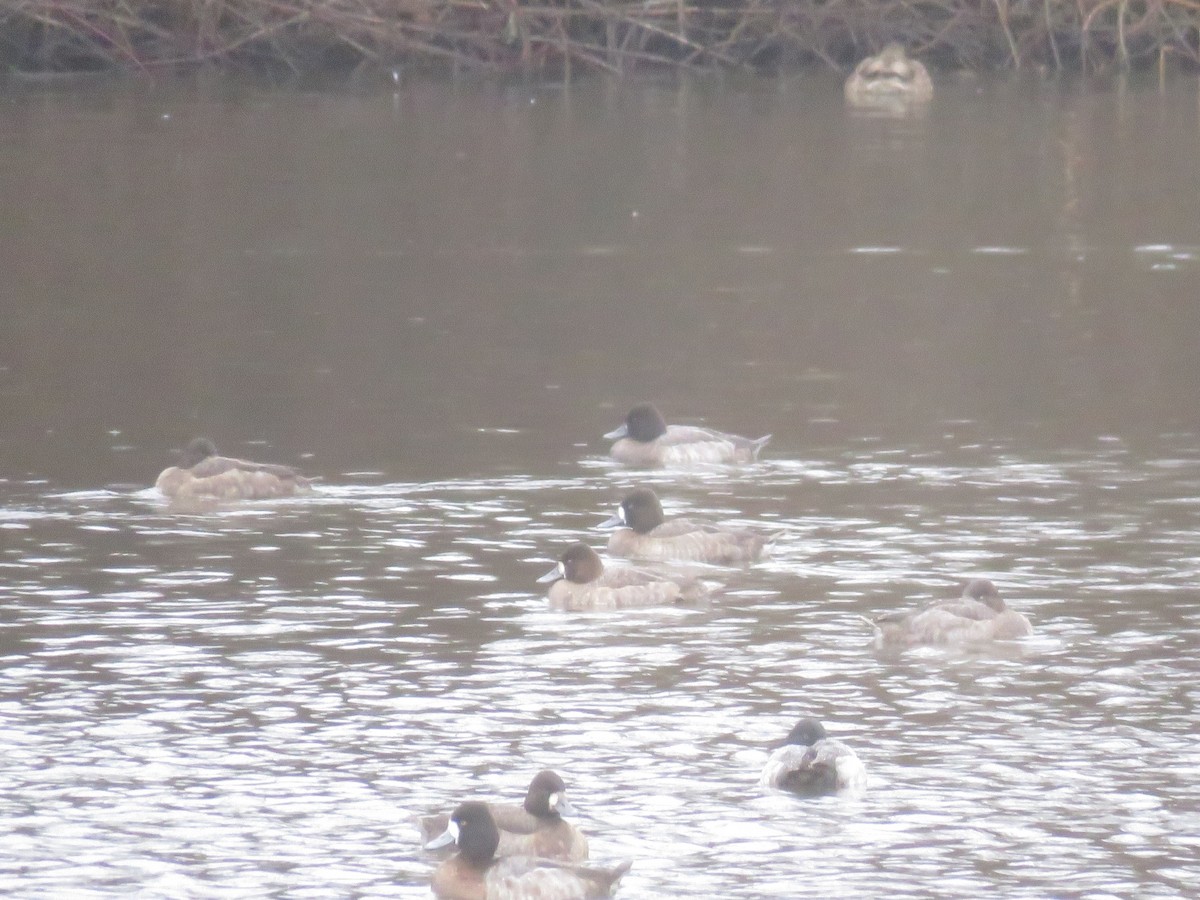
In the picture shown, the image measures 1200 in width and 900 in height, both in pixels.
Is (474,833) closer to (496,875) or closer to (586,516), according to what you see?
(496,875)

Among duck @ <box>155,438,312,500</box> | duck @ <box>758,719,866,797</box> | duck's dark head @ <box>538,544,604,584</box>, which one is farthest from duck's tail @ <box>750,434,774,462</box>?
duck @ <box>758,719,866,797</box>

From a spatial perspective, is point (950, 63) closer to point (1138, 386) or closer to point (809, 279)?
point (809, 279)

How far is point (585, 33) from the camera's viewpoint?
4331 centimetres

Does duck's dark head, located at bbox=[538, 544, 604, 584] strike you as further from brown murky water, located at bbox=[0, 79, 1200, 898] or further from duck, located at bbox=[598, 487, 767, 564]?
duck, located at bbox=[598, 487, 767, 564]

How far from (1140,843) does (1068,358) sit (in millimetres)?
10749

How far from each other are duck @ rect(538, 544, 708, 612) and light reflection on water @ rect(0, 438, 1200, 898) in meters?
0.11

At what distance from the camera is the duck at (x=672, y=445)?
50.1 ft

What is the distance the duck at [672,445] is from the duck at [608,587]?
3.22m

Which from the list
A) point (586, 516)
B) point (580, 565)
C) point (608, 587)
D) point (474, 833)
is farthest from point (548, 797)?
point (586, 516)

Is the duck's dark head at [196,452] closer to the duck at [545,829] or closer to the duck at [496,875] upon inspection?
the duck at [545,829]

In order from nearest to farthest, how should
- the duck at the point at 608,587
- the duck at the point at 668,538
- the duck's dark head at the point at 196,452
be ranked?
1. the duck at the point at 608,587
2. the duck at the point at 668,538
3. the duck's dark head at the point at 196,452

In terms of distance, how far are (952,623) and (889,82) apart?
2938 cm

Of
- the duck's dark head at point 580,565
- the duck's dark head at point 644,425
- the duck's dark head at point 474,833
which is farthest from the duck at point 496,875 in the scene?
the duck's dark head at point 644,425

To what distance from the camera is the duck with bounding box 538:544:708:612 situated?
11859mm
